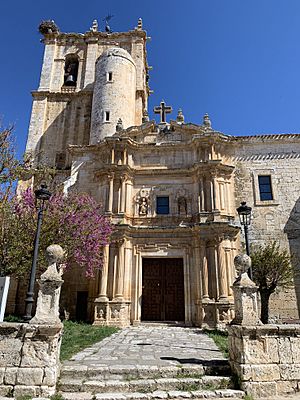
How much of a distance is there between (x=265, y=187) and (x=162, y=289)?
7.75 meters

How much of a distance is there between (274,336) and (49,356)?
156 inches

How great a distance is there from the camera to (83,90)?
24359 mm

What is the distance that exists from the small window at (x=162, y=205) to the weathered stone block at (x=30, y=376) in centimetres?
1170

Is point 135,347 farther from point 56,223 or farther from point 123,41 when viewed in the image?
point 123,41

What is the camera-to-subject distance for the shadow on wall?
1427 centimetres

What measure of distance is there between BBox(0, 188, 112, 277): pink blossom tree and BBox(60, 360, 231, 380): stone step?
599 cm

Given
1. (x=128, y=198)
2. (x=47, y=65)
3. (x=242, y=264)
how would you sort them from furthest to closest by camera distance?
(x=47, y=65), (x=128, y=198), (x=242, y=264)

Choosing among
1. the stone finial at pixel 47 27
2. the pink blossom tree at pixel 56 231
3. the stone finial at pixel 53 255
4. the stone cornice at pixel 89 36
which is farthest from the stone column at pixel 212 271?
the stone finial at pixel 47 27

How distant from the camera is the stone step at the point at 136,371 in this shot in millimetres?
5285

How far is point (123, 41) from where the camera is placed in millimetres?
27000

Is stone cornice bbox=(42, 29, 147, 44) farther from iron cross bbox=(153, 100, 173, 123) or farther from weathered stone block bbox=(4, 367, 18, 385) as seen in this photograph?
weathered stone block bbox=(4, 367, 18, 385)

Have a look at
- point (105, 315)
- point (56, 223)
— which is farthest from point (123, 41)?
point (105, 315)

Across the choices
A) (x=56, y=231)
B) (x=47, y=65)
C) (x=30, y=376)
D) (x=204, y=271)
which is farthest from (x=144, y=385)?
(x=47, y=65)

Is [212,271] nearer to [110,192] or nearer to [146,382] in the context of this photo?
[110,192]
